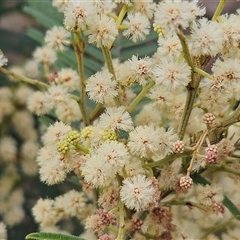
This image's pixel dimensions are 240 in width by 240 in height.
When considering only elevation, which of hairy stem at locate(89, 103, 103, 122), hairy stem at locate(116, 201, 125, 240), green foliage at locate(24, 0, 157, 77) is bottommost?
hairy stem at locate(116, 201, 125, 240)

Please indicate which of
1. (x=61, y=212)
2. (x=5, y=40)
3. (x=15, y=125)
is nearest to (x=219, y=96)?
(x=61, y=212)

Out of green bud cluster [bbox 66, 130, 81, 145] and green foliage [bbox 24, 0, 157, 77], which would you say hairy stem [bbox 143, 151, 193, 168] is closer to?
green bud cluster [bbox 66, 130, 81, 145]

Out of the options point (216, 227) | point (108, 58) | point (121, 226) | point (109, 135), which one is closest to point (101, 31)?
point (108, 58)

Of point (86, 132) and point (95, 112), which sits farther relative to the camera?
point (95, 112)

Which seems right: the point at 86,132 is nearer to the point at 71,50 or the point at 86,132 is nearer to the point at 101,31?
the point at 101,31

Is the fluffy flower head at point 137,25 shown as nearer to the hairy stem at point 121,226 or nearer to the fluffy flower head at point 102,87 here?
the fluffy flower head at point 102,87

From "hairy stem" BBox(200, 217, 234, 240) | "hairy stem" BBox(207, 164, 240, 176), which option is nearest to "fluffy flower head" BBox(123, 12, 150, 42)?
"hairy stem" BBox(207, 164, 240, 176)

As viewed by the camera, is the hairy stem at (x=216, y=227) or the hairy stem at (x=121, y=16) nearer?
the hairy stem at (x=121, y=16)

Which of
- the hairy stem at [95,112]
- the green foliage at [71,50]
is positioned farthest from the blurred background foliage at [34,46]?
the hairy stem at [95,112]
